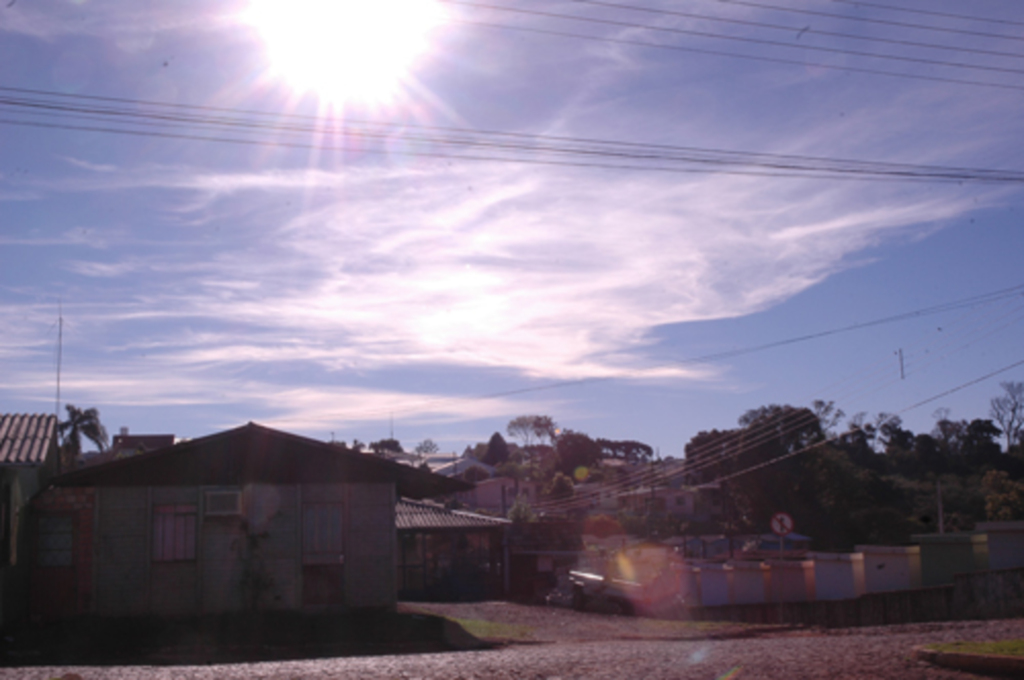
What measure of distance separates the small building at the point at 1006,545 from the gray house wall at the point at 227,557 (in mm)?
17883

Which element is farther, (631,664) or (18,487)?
(18,487)

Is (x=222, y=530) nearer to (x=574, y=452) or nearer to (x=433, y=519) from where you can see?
(x=433, y=519)

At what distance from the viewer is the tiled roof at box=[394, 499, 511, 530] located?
109 ft

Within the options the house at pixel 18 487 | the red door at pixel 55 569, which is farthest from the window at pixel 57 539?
the house at pixel 18 487

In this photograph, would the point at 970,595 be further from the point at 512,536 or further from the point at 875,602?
the point at 512,536

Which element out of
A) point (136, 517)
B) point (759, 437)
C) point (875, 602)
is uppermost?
point (759, 437)

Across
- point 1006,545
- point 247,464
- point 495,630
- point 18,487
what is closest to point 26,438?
point 18,487

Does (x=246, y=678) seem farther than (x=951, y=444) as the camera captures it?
No

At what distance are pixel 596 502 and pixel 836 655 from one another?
6039 centimetres

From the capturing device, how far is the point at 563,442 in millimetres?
93875

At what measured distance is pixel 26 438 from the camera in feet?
64.1

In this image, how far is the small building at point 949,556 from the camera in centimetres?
2938

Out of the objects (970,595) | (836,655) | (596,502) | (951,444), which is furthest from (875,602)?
(951,444)

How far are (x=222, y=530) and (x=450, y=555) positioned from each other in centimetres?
1529
